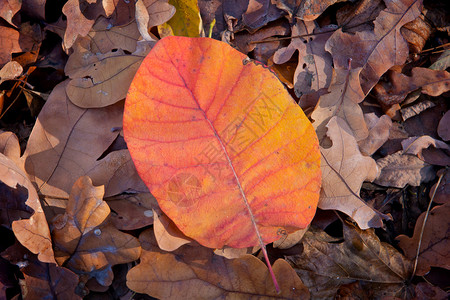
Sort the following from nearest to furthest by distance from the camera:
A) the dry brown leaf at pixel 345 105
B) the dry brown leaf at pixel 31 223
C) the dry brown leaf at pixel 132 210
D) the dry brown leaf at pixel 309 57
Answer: the dry brown leaf at pixel 31 223 < the dry brown leaf at pixel 132 210 < the dry brown leaf at pixel 345 105 < the dry brown leaf at pixel 309 57

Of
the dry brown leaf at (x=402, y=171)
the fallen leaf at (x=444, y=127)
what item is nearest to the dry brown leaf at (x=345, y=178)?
the dry brown leaf at (x=402, y=171)

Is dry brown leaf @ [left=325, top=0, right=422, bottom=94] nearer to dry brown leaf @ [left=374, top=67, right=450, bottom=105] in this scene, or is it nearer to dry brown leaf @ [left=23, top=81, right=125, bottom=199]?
dry brown leaf @ [left=374, top=67, right=450, bottom=105]

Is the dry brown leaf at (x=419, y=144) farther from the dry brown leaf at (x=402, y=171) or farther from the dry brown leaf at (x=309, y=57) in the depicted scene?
the dry brown leaf at (x=309, y=57)

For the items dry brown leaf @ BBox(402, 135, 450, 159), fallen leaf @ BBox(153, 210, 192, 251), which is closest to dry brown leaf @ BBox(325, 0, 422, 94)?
dry brown leaf @ BBox(402, 135, 450, 159)

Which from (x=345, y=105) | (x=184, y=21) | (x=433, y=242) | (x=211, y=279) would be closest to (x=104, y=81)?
(x=184, y=21)

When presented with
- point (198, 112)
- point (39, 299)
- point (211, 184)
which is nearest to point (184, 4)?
point (198, 112)
